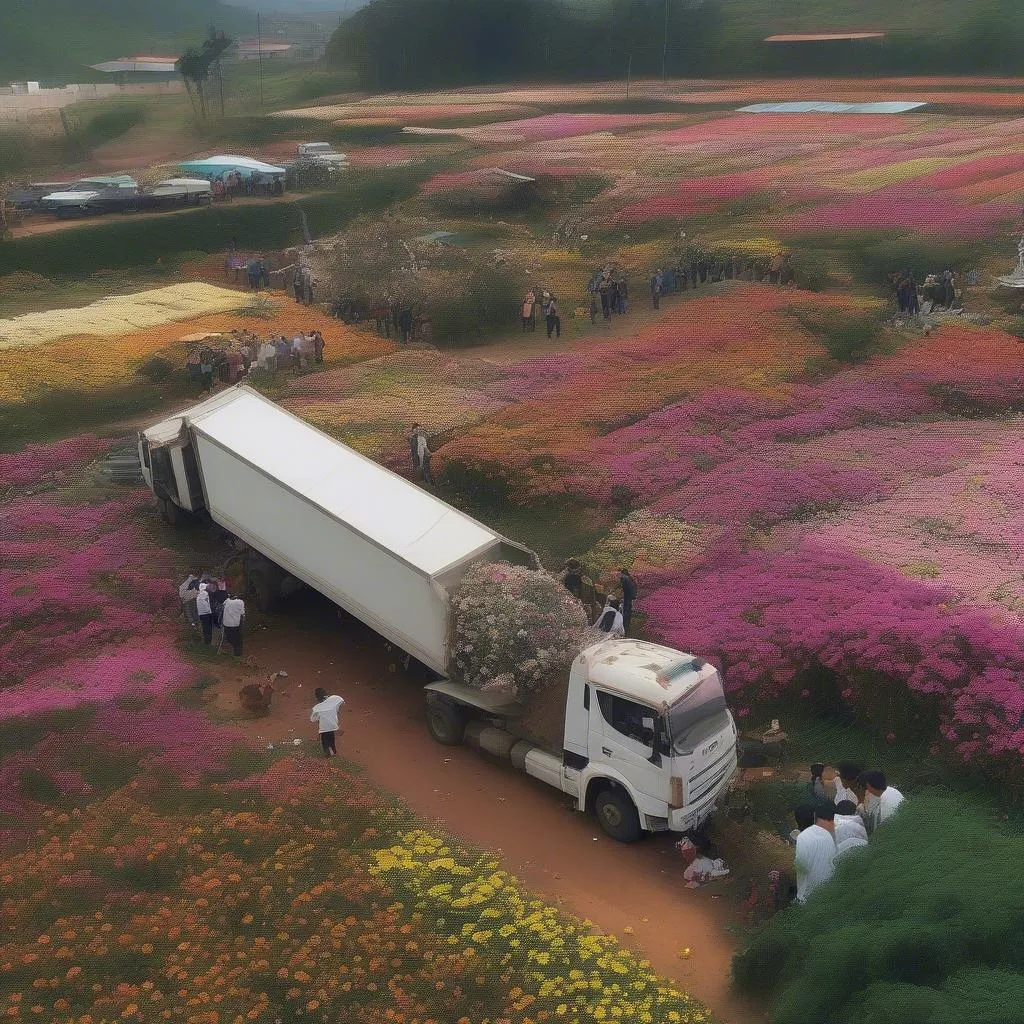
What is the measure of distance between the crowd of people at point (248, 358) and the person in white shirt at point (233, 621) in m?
16.7

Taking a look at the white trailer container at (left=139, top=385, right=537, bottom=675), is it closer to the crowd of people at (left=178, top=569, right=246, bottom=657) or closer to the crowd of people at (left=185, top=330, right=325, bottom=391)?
the crowd of people at (left=178, top=569, right=246, bottom=657)

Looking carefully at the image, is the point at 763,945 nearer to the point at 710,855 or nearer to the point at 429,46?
the point at 710,855

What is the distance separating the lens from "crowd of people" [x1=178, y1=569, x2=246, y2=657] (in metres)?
22.3

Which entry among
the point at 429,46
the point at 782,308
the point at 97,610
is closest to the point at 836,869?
the point at 97,610

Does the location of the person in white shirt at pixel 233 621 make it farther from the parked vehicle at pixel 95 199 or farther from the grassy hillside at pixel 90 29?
the grassy hillside at pixel 90 29

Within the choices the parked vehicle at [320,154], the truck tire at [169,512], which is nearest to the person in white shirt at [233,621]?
the truck tire at [169,512]

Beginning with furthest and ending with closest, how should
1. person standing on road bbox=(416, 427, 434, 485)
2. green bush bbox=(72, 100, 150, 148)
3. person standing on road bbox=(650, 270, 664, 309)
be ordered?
green bush bbox=(72, 100, 150, 148)
person standing on road bbox=(650, 270, 664, 309)
person standing on road bbox=(416, 427, 434, 485)

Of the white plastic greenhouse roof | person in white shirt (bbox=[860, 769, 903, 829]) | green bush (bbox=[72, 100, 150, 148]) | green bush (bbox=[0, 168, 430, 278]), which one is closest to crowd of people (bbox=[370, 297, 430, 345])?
green bush (bbox=[0, 168, 430, 278])

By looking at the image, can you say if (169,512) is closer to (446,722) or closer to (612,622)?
(446,722)

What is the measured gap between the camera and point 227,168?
195 feet

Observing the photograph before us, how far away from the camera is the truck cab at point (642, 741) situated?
16266 mm

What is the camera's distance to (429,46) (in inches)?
2682

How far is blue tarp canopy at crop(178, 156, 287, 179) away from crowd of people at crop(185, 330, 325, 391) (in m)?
22.6

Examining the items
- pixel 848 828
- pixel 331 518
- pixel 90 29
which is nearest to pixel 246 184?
pixel 90 29
